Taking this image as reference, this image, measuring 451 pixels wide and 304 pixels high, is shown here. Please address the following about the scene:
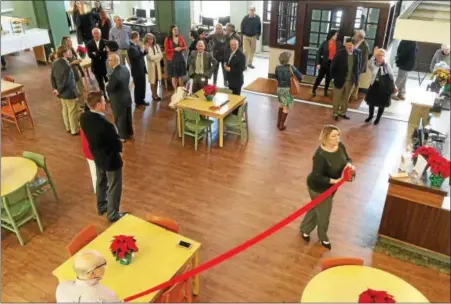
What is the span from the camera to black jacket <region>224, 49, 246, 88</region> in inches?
289

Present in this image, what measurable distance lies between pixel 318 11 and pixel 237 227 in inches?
233

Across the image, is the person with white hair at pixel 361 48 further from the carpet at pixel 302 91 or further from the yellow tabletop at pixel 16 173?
the yellow tabletop at pixel 16 173

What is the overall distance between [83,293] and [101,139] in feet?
6.97

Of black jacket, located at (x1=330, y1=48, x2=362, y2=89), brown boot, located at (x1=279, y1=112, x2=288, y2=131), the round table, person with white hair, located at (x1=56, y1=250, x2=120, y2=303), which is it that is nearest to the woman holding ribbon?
the round table

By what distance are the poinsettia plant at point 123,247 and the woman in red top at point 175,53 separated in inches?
214

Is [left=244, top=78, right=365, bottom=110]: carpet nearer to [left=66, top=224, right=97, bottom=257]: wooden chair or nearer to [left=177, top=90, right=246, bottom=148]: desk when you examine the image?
[left=177, top=90, right=246, bottom=148]: desk

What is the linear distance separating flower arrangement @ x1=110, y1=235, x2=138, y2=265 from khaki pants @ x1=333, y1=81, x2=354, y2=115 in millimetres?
5368

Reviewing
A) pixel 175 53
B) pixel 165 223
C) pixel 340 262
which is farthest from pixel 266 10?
pixel 340 262

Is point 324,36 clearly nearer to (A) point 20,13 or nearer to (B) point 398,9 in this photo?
(B) point 398,9

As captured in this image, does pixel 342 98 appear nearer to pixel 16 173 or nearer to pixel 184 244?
pixel 184 244

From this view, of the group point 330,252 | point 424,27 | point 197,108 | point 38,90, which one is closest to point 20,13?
point 38,90

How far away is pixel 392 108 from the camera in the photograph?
8297mm

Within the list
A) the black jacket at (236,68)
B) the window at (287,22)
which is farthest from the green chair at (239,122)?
the window at (287,22)

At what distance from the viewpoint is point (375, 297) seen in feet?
9.59
